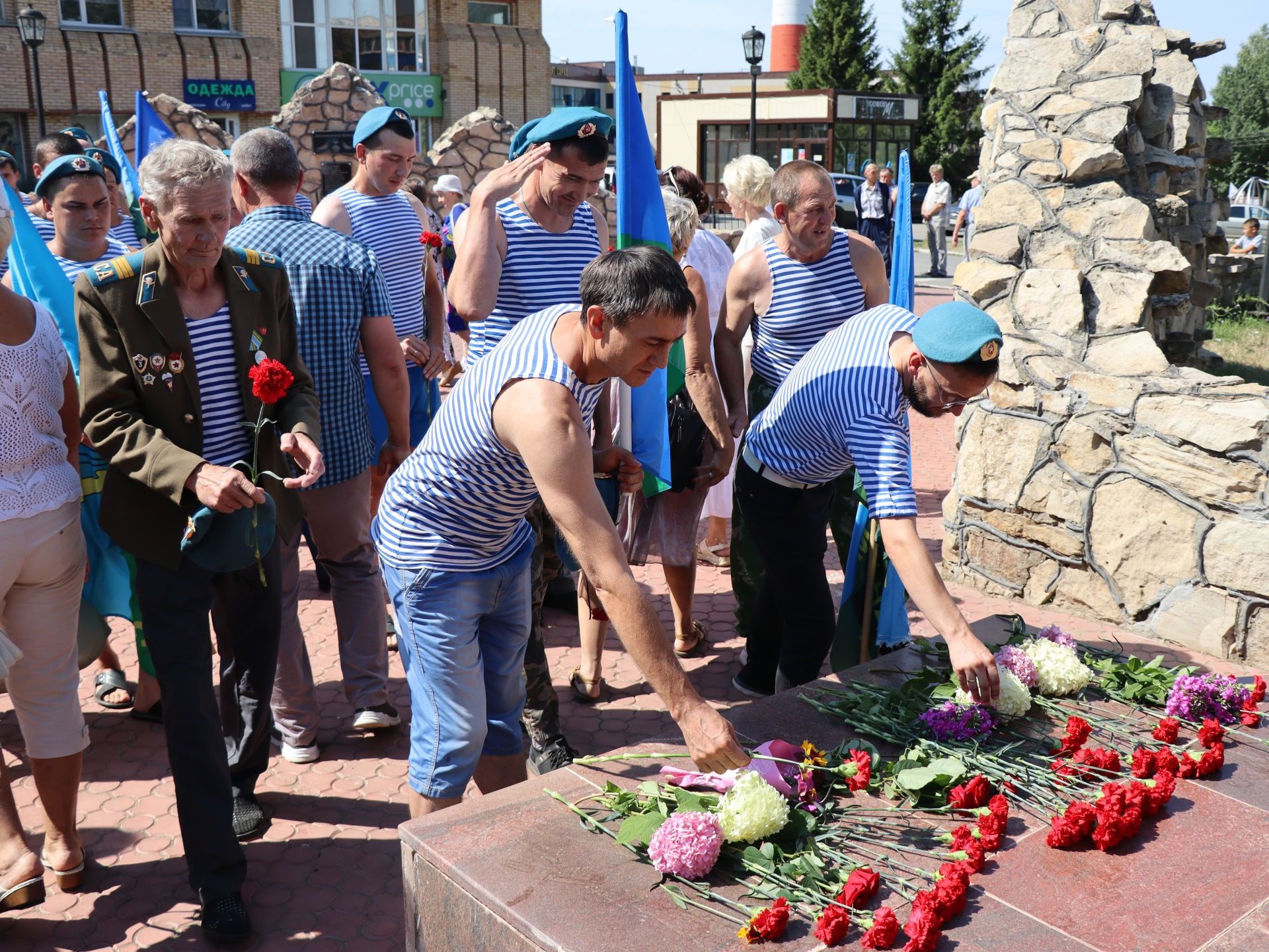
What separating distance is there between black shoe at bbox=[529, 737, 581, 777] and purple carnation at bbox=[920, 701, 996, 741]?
1.33 meters

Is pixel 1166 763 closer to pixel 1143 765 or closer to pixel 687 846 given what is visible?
pixel 1143 765

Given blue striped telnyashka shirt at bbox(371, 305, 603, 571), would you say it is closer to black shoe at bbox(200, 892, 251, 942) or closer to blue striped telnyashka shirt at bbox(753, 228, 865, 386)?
black shoe at bbox(200, 892, 251, 942)

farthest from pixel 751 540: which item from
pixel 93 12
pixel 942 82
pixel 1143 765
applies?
pixel 942 82

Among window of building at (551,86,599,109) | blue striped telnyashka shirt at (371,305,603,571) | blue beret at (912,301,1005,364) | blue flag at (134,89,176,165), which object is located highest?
window of building at (551,86,599,109)

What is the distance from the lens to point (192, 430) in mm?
2877

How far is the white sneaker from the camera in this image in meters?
4.01

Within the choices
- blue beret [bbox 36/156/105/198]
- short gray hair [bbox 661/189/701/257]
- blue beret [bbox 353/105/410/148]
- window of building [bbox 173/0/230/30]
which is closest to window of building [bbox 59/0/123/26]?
window of building [bbox 173/0/230/30]

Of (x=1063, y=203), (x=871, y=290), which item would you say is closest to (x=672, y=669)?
(x=871, y=290)

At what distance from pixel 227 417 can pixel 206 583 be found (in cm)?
44

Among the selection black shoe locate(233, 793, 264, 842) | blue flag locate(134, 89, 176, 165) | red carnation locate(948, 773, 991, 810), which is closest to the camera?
red carnation locate(948, 773, 991, 810)

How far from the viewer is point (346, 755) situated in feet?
13.0

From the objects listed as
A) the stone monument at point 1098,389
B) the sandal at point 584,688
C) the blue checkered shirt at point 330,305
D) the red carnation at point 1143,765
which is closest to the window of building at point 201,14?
the stone monument at point 1098,389

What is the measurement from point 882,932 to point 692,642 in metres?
2.80

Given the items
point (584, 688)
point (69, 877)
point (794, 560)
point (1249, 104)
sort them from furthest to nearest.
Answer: point (1249, 104) → point (584, 688) → point (794, 560) → point (69, 877)
